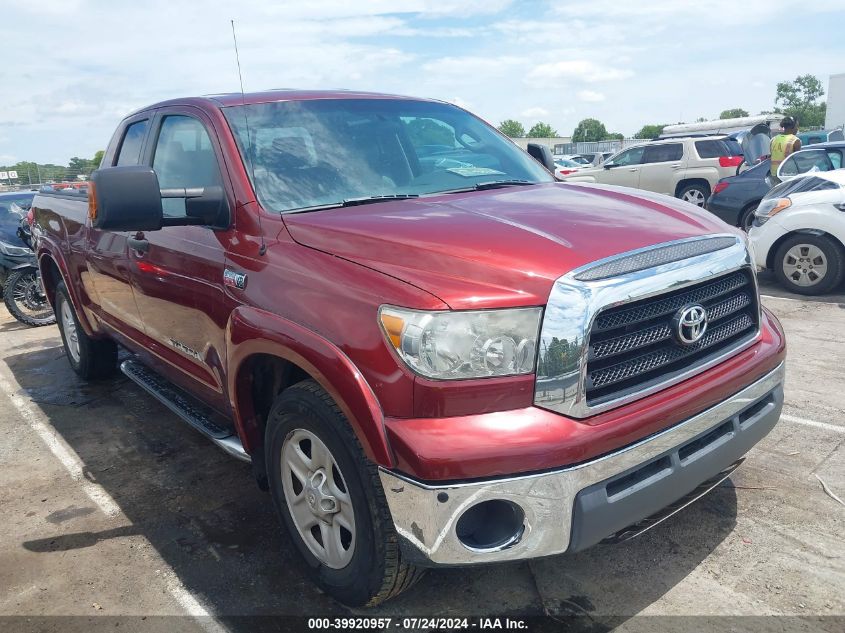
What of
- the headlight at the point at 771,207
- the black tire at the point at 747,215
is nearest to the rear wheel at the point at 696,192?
the black tire at the point at 747,215

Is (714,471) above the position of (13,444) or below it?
above

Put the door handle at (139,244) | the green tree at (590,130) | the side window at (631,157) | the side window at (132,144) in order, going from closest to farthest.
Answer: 1. the door handle at (139,244)
2. the side window at (132,144)
3. the side window at (631,157)
4. the green tree at (590,130)

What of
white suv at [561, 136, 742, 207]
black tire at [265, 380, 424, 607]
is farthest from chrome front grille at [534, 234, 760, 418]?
white suv at [561, 136, 742, 207]

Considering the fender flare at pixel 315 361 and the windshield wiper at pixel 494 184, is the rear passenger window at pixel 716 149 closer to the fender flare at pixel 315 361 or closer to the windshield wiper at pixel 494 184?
the windshield wiper at pixel 494 184

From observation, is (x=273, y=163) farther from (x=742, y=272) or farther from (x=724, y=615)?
(x=724, y=615)

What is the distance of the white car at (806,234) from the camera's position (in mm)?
7410

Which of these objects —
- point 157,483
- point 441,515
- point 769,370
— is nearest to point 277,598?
point 441,515

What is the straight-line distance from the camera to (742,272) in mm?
2787

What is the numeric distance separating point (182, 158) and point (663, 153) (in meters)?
13.9

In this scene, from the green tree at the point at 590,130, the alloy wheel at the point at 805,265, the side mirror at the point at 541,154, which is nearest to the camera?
the side mirror at the point at 541,154

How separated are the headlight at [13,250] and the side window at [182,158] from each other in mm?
6236

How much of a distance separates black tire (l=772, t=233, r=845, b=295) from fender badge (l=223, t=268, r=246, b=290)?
6.80 meters

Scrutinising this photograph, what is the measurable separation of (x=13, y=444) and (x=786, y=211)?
766cm

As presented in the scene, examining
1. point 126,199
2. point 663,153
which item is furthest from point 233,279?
point 663,153
